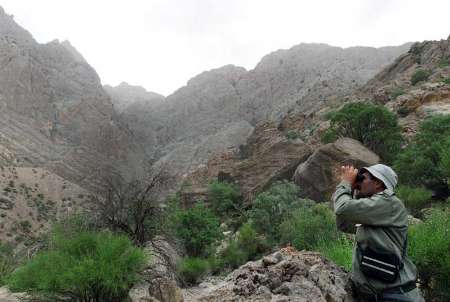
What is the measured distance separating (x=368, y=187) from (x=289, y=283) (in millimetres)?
1570

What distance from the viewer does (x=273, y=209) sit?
23344 millimetres

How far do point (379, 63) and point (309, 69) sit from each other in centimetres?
1628

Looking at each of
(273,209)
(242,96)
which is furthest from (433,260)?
(242,96)

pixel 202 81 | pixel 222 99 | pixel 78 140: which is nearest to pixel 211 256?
pixel 78 140

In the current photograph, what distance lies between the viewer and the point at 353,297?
3.99 meters

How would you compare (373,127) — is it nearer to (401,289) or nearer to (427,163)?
(427,163)

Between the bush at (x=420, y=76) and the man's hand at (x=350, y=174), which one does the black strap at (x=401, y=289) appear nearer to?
the man's hand at (x=350, y=174)

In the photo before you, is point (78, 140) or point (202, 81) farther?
point (202, 81)

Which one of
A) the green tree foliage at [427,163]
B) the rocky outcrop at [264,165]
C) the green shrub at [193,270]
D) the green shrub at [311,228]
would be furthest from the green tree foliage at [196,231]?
the green tree foliage at [427,163]

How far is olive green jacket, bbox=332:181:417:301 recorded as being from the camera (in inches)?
125

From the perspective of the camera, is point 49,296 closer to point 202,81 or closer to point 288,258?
point 288,258

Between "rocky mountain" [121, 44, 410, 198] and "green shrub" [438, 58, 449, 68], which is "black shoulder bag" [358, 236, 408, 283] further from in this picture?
"rocky mountain" [121, 44, 410, 198]

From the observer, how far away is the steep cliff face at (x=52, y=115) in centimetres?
7262

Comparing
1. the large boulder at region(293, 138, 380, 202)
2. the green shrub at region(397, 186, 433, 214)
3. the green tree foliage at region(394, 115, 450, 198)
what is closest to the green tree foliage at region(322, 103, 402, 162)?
the large boulder at region(293, 138, 380, 202)
